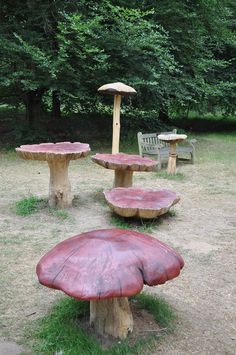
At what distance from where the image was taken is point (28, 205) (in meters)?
6.05

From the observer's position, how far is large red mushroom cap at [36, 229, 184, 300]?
2361mm

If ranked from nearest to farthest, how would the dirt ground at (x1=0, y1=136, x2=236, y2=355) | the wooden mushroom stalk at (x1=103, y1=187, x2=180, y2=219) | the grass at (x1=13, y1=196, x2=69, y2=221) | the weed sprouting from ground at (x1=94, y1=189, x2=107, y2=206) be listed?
the dirt ground at (x1=0, y1=136, x2=236, y2=355)
the wooden mushroom stalk at (x1=103, y1=187, x2=180, y2=219)
the grass at (x1=13, y1=196, x2=69, y2=221)
the weed sprouting from ground at (x1=94, y1=189, x2=107, y2=206)

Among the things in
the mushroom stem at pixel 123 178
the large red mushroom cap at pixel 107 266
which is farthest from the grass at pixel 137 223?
the large red mushroom cap at pixel 107 266

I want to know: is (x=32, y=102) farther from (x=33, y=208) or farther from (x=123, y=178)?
(x=33, y=208)

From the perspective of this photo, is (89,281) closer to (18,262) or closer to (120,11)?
(18,262)

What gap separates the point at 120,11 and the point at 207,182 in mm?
5215

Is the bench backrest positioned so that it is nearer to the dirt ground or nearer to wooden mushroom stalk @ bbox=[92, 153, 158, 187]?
the dirt ground

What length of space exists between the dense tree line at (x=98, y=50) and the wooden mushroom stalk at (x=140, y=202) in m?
4.85

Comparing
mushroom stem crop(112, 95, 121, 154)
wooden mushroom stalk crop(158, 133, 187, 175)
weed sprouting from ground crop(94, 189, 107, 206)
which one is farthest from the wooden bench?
weed sprouting from ground crop(94, 189, 107, 206)

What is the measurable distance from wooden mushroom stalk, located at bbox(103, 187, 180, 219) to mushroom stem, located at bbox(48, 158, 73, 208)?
0.66 meters

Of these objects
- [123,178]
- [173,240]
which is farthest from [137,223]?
[123,178]

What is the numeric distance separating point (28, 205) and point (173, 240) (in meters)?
2.22

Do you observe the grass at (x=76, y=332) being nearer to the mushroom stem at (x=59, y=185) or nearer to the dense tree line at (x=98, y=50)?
the mushroom stem at (x=59, y=185)

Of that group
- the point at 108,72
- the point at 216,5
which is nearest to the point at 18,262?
the point at 108,72
